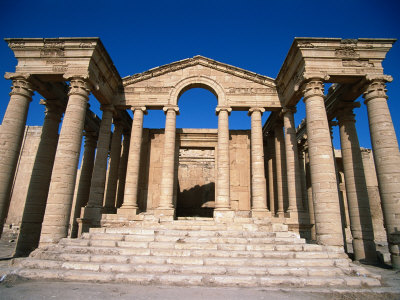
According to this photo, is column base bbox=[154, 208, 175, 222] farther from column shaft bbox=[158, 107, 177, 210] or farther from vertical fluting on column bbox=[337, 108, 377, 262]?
vertical fluting on column bbox=[337, 108, 377, 262]

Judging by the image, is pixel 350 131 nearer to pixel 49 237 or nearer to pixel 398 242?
pixel 398 242

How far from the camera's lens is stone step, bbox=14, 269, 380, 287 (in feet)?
22.3

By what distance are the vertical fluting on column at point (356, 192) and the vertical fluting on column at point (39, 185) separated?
16990mm

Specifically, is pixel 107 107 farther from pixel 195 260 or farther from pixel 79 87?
pixel 195 260

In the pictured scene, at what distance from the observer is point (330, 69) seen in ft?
39.1

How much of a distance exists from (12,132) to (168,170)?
7.77 meters

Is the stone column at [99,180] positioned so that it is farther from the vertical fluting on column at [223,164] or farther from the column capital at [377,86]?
the column capital at [377,86]

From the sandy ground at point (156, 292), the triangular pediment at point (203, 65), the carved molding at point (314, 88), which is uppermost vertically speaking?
the triangular pediment at point (203, 65)

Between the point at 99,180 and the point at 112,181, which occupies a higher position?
the point at 112,181

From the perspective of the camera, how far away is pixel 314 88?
11625 mm

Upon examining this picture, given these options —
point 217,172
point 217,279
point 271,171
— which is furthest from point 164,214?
point 271,171

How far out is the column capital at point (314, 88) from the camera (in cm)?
1154

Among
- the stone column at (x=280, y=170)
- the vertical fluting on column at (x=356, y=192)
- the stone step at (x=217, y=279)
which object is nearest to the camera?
the stone step at (x=217, y=279)

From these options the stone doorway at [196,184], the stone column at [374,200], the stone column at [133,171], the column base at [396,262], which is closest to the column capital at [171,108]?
the stone column at [133,171]
